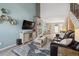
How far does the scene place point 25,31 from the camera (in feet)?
6.22

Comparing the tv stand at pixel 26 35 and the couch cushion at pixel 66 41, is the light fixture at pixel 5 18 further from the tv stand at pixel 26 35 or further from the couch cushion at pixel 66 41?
the couch cushion at pixel 66 41

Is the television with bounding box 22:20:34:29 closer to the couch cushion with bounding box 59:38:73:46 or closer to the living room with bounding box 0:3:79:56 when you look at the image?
the living room with bounding box 0:3:79:56

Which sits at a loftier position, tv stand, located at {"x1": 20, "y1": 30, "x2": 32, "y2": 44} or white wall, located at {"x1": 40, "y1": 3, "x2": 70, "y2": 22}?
white wall, located at {"x1": 40, "y1": 3, "x2": 70, "y2": 22}

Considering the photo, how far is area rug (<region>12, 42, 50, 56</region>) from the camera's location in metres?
1.91

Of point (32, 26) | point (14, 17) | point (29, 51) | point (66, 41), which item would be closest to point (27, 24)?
point (32, 26)

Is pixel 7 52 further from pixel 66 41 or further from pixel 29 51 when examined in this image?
pixel 66 41

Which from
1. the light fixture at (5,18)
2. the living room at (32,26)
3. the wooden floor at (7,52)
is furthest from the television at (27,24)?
the wooden floor at (7,52)

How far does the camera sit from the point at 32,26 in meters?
1.92

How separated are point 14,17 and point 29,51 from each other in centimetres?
47

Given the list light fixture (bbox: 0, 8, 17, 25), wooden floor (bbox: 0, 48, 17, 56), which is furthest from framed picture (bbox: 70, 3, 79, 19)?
wooden floor (bbox: 0, 48, 17, 56)

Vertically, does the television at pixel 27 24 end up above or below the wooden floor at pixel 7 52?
above

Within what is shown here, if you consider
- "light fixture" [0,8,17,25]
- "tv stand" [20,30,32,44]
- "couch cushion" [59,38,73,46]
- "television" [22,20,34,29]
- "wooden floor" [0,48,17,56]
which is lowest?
"wooden floor" [0,48,17,56]

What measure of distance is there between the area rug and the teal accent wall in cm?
11

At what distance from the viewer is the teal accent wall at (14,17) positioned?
1.89 metres
